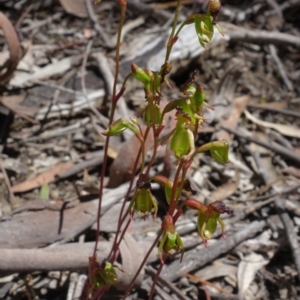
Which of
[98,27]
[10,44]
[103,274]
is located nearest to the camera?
[103,274]

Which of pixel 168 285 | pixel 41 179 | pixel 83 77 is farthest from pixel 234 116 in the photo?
pixel 168 285

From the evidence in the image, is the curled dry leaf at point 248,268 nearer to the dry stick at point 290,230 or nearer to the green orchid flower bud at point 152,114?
the dry stick at point 290,230

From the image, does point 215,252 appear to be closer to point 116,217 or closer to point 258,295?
point 258,295

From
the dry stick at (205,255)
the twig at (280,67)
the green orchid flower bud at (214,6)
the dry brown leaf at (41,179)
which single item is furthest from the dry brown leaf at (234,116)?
the green orchid flower bud at (214,6)

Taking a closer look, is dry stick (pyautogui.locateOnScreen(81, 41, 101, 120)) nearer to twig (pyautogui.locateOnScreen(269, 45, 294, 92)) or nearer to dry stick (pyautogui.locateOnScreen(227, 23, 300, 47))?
dry stick (pyautogui.locateOnScreen(227, 23, 300, 47))

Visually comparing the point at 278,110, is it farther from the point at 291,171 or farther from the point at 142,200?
the point at 142,200

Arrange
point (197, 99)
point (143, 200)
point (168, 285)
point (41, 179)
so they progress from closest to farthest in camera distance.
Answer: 1. point (197, 99)
2. point (143, 200)
3. point (168, 285)
4. point (41, 179)

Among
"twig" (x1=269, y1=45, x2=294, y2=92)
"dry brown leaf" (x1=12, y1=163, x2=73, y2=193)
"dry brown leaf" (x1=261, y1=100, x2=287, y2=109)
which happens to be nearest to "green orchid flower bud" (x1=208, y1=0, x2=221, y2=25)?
"dry brown leaf" (x1=12, y1=163, x2=73, y2=193)
